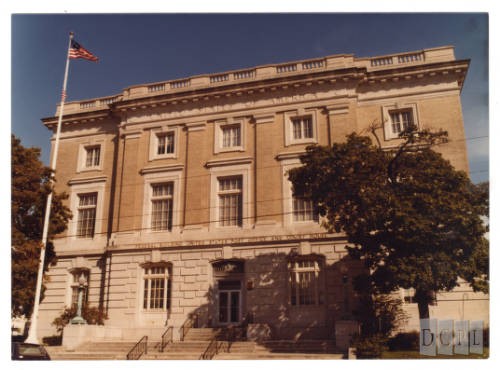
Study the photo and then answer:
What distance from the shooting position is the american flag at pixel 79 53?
1920 centimetres

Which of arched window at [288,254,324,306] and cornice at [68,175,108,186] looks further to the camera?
cornice at [68,175,108,186]

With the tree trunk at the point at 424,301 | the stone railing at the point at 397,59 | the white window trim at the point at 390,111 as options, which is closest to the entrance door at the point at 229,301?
the tree trunk at the point at 424,301

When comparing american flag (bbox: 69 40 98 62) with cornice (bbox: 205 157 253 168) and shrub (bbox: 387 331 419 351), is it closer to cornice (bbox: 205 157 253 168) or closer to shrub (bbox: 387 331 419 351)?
cornice (bbox: 205 157 253 168)

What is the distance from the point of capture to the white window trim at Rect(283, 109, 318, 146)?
923 inches

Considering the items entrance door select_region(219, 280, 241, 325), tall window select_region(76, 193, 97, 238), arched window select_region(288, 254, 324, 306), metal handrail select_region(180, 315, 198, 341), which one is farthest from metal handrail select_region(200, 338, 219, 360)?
tall window select_region(76, 193, 97, 238)

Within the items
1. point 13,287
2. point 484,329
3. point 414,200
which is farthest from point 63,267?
point 484,329

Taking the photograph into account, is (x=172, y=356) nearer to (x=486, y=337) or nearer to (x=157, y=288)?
(x=157, y=288)

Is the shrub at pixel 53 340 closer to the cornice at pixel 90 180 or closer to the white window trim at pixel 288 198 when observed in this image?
the cornice at pixel 90 180

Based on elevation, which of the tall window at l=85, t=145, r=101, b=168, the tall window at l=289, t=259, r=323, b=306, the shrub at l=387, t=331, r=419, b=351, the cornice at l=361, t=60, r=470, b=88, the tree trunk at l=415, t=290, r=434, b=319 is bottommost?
the shrub at l=387, t=331, r=419, b=351

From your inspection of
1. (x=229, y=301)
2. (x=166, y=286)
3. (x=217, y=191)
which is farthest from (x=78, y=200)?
(x=229, y=301)

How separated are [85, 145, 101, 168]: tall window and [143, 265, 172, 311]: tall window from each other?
714cm

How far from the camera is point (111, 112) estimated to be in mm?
27094

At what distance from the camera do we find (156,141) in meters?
26.1

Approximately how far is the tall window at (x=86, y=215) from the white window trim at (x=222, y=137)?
7.36 meters
